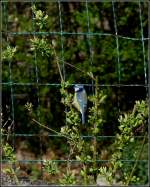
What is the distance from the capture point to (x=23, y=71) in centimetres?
625

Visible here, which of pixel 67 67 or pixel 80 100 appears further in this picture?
pixel 67 67

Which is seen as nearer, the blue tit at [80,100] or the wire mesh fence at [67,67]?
the blue tit at [80,100]

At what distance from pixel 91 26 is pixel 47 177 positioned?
155cm

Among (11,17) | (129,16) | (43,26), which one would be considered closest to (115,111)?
(129,16)

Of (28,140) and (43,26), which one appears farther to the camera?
(28,140)

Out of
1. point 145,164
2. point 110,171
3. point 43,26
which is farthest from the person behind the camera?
point 145,164

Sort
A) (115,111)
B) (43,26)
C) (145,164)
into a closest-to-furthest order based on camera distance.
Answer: (43,26)
(145,164)
(115,111)

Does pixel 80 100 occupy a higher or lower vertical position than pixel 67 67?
lower

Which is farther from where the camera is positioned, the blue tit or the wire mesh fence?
the wire mesh fence

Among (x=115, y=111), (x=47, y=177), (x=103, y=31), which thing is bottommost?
(x=47, y=177)

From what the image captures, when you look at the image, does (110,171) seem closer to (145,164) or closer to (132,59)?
(145,164)

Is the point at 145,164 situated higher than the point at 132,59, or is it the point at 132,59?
the point at 132,59

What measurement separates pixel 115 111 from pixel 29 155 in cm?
94

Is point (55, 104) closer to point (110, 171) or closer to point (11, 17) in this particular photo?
point (11, 17)
